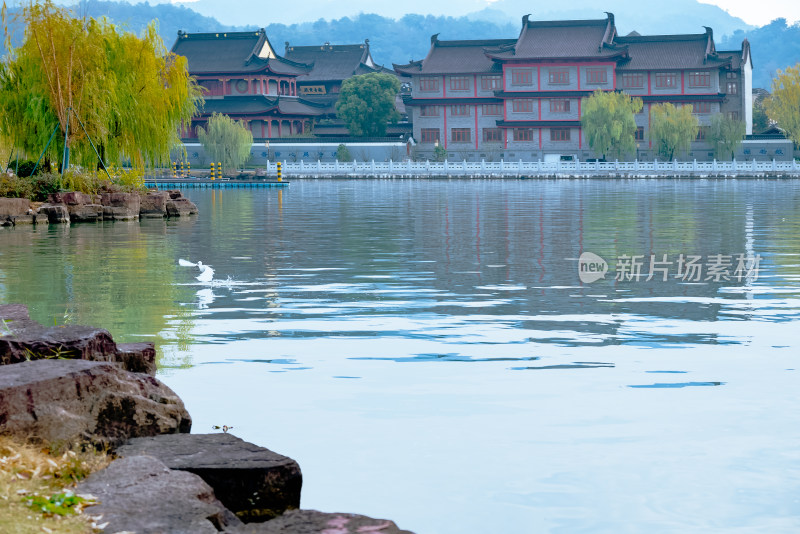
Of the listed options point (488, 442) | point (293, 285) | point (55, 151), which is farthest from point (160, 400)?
point (55, 151)

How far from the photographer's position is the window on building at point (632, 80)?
73.2 meters

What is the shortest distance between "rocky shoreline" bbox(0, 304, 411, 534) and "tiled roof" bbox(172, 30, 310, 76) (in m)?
72.0

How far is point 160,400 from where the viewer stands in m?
5.57

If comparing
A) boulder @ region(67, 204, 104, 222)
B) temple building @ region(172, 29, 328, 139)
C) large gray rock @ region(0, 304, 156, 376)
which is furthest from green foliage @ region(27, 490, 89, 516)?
temple building @ region(172, 29, 328, 139)

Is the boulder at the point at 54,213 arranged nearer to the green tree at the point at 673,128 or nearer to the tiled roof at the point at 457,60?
the green tree at the point at 673,128

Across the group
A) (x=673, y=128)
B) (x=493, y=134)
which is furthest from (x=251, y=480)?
(x=493, y=134)

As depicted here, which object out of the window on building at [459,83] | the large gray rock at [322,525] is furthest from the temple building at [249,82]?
the large gray rock at [322,525]

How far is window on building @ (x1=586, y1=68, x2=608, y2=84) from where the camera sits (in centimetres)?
7306

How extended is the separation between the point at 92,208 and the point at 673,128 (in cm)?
4652

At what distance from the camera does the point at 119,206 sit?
28078mm

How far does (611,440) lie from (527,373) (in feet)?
6.23

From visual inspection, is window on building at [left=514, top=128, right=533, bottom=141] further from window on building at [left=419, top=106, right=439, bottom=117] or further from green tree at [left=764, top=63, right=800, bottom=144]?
green tree at [left=764, top=63, right=800, bottom=144]

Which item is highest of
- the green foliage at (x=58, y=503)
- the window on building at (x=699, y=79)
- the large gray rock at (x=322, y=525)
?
the window on building at (x=699, y=79)

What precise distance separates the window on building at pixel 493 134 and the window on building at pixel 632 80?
886 cm
